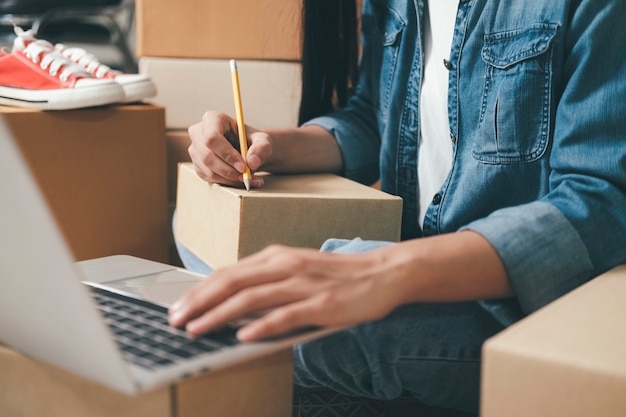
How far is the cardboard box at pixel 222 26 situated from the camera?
1.51 metres

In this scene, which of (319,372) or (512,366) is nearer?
(512,366)

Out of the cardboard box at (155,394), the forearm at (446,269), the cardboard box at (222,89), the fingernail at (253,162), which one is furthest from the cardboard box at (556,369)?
the cardboard box at (222,89)

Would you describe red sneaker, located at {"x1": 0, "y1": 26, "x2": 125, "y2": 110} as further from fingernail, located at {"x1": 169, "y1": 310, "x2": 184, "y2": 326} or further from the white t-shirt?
fingernail, located at {"x1": 169, "y1": 310, "x2": 184, "y2": 326}

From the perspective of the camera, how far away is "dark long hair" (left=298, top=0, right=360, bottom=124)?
47.7 inches

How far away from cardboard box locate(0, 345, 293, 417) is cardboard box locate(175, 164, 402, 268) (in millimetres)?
239

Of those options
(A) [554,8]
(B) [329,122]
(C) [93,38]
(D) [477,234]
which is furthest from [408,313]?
(C) [93,38]

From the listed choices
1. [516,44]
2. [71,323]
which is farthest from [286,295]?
[516,44]

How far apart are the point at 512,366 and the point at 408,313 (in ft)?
0.57

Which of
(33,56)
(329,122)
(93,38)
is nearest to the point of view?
(329,122)

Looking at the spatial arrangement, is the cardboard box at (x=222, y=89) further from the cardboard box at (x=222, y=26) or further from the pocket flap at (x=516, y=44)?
the pocket flap at (x=516, y=44)

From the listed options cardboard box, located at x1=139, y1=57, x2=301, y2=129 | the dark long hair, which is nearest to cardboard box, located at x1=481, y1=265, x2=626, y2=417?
the dark long hair

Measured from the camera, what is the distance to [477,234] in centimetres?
70

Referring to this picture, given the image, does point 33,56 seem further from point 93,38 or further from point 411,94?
point 93,38

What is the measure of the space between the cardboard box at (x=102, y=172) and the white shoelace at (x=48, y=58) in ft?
0.22
